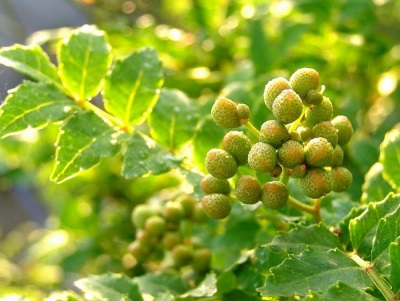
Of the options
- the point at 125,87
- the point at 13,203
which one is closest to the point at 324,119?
the point at 125,87

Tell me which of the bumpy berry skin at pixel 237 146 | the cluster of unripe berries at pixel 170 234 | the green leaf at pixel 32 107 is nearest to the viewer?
the bumpy berry skin at pixel 237 146

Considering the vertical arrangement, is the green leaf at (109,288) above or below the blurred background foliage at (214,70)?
below

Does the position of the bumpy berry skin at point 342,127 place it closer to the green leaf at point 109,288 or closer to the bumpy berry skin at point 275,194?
the bumpy berry skin at point 275,194

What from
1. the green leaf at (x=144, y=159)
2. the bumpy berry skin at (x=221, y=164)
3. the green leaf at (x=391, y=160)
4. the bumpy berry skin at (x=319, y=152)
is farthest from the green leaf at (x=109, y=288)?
the green leaf at (x=391, y=160)

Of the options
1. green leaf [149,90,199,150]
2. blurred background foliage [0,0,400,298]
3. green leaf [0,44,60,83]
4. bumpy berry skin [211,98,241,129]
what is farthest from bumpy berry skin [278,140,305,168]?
blurred background foliage [0,0,400,298]

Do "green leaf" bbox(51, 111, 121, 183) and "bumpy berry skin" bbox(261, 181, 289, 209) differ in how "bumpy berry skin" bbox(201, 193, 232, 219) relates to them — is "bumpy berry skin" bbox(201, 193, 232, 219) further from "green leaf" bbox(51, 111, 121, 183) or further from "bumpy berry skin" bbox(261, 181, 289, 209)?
"green leaf" bbox(51, 111, 121, 183)

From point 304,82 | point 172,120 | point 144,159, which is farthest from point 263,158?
point 172,120

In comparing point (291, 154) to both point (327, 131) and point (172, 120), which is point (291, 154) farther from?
point (172, 120)

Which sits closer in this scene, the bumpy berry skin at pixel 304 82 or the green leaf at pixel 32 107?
the bumpy berry skin at pixel 304 82
